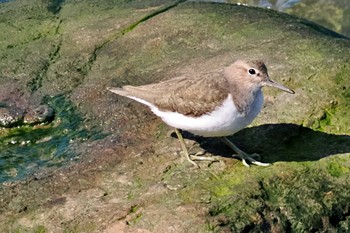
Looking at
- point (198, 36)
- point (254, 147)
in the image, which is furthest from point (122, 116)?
point (198, 36)

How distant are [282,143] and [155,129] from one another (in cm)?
113

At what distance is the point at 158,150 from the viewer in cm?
596

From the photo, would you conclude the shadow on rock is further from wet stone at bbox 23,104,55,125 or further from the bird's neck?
wet stone at bbox 23,104,55,125

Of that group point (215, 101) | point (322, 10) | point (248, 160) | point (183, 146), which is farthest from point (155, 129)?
point (322, 10)

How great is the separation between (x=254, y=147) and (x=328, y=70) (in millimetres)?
1206

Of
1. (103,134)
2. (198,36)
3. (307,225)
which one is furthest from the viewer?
(198,36)

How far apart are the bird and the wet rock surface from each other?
1.01ft

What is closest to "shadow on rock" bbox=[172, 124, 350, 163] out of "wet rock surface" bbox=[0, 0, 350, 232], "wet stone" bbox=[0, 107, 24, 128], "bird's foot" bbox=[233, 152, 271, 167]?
"wet rock surface" bbox=[0, 0, 350, 232]

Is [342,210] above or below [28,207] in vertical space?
below

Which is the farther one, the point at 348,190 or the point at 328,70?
the point at 328,70

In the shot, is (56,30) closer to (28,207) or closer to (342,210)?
(28,207)

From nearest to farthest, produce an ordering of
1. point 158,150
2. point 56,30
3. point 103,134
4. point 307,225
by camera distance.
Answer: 1. point 307,225
2. point 158,150
3. point 103,134
4. point 56,30

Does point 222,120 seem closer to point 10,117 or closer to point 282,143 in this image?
point 282,143

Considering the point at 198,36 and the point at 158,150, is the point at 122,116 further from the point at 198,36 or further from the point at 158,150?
the point at 198,36
